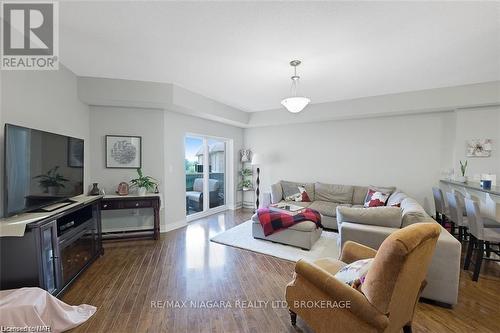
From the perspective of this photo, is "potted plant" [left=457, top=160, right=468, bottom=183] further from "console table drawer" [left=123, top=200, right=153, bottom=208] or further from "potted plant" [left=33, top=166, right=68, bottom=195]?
"potted plant" [left=33, top=166, right=68, bottom=195]

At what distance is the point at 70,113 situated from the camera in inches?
127

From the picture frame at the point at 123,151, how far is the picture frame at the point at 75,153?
2.81 feet

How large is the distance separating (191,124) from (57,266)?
11.0 ft

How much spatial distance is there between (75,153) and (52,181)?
587 mm

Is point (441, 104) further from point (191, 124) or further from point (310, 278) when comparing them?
point (191, 124)

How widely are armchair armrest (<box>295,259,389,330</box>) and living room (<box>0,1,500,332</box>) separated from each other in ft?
0.04

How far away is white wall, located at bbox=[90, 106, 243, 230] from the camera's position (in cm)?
386

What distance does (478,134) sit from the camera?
380 centimetres

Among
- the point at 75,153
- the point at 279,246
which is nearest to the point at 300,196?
the point at 279,246

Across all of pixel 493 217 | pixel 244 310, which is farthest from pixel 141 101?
pixel 493 217

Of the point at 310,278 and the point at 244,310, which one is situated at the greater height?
the point at 310,278

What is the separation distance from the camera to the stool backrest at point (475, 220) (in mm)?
2463

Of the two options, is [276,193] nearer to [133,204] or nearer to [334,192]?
[334,192]

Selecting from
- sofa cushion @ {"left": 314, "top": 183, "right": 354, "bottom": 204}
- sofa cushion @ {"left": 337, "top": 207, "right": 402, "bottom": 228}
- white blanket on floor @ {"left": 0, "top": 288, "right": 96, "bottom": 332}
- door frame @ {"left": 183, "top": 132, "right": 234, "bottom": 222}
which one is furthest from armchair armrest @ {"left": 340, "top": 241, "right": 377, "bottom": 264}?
door frame @ {"left": 183, "top": 132, "right": 234, "bottom": 222}
